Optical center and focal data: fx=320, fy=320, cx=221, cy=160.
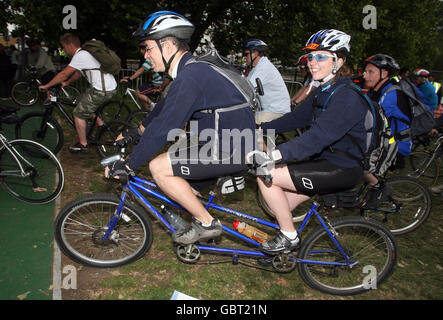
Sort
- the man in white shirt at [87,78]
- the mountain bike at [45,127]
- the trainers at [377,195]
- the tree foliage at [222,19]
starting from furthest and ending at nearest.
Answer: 1. the tree foliage at [222,19]
2. the mountain bike at [45,127]
3. the man in white shirt at [87,78]
4. the trainers at [377,195]

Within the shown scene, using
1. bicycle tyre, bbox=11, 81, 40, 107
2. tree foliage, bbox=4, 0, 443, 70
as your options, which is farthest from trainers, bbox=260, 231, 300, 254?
bicycle tyre, bbox=11, 81, 40, 107

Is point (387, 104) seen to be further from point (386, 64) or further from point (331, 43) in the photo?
point (331, 43)

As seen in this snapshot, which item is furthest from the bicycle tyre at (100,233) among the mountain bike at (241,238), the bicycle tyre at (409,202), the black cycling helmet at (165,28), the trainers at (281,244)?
the bicycle tyre at (409,202)

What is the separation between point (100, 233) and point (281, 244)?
1794 mm

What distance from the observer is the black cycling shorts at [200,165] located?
8.91 ft

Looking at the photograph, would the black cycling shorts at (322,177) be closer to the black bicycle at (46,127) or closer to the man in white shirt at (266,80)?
the man in white shirt at (266,80)

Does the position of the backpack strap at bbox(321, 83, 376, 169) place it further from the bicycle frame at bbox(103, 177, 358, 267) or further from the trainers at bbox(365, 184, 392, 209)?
the trainers at bbox(365, 184, 392, 209)

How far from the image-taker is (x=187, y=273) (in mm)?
3348

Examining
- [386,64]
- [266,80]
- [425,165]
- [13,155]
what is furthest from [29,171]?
[425,165]

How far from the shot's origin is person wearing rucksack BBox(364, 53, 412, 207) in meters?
3.93

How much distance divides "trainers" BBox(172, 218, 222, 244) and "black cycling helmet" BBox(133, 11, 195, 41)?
166 centimetres

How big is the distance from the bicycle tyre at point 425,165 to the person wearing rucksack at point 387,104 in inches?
85.3

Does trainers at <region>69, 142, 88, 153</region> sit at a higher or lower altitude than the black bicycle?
lower
